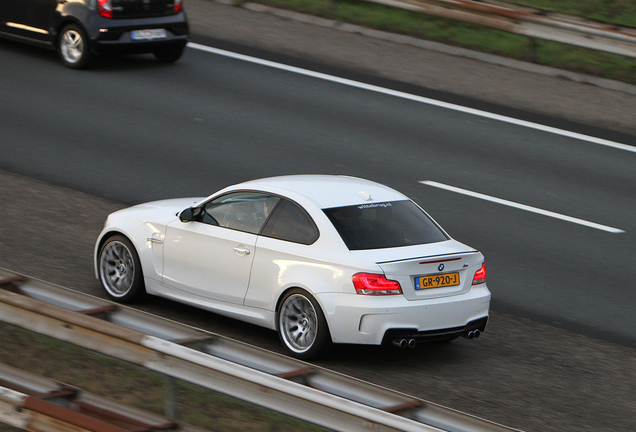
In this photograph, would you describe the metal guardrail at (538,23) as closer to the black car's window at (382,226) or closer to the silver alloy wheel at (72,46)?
the silver alloy wheel at (72,46)

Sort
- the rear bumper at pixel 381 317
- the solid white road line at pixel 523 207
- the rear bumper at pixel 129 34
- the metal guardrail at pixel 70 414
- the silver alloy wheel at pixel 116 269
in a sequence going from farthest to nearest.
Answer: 1. the rear bumper at pixel 129 34
2. the solid white road line at pixel 523 207
3. the silver alloy wheel at pixel 116 269
4. the rear bumper at pixel 381 317
5. the metal guardrail at pixel 70 414

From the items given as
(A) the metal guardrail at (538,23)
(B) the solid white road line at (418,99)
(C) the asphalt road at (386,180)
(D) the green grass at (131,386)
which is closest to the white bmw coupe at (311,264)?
(C) the asphalt road at (386,180)

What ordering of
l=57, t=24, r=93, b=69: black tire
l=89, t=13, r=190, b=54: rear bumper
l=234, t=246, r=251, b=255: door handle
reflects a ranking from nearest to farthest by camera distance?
1. l=234, t=246, r=251, b=255: door handle
2. l=89, t=13, r=190, b=54: rear bumper
3. l=57, t=24, r=93, b=69: black tire

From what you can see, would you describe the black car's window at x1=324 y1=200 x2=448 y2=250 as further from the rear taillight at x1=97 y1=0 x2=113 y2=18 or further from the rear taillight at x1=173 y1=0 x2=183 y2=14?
the rear taillight at x1=173 y1=0 x2=183 y2=14

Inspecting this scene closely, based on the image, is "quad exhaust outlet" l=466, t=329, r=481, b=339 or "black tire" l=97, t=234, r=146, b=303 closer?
"quad exhaust outlet" l=466, t=329, r=481, b=339

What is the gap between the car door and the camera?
26.8ft

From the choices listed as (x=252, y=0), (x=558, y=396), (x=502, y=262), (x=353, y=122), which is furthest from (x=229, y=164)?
(x=252, y=0)

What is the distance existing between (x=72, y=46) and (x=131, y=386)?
10842 mm

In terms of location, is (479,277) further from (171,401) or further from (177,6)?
(177,6)

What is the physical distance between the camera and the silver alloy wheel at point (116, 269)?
8.95 metres

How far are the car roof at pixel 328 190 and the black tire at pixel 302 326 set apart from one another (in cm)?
84

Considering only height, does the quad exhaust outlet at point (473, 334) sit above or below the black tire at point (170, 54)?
below

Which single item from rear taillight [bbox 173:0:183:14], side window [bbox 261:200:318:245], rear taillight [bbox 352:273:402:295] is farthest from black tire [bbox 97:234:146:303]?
rear taillight [bbox 173:0:183:14]

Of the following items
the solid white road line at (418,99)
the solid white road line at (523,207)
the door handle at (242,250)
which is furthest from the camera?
the solid white road line at (418,99)
